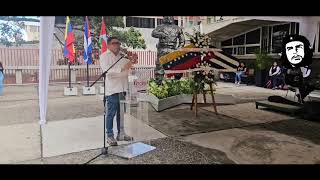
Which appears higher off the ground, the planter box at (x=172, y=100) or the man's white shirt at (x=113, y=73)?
the man's white shirt at (x=113, y=73)

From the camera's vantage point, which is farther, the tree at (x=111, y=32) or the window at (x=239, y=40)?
the window at (x=239, y=40)

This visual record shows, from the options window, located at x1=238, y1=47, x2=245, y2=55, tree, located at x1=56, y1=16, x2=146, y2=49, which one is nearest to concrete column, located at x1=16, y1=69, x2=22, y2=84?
tree, located at x1=56, y1=16, x2=146, y2=49

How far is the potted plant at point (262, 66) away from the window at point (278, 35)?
1.86 ft

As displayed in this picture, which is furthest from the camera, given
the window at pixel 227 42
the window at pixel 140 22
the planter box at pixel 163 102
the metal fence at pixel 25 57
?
the window at pixel 140 22

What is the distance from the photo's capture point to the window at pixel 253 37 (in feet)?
47.1

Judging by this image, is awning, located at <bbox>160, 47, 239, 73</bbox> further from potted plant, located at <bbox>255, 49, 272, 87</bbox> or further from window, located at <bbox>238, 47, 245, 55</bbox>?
window, located at <bbox>238, 47, 245, 55</bbox>

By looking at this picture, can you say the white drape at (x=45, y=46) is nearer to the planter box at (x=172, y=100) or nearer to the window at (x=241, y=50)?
the planter box at (x=172, y=100)

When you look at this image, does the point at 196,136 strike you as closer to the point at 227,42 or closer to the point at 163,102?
the point at 163,102

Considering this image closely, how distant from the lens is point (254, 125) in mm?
6141

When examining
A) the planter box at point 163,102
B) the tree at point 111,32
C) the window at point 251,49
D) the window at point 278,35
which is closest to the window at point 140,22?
the tree at point 111,32

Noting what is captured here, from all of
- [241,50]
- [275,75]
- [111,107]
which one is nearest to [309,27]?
[111,107]

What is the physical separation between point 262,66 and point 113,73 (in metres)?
9.74

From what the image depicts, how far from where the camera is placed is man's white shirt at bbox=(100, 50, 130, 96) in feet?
14.9
